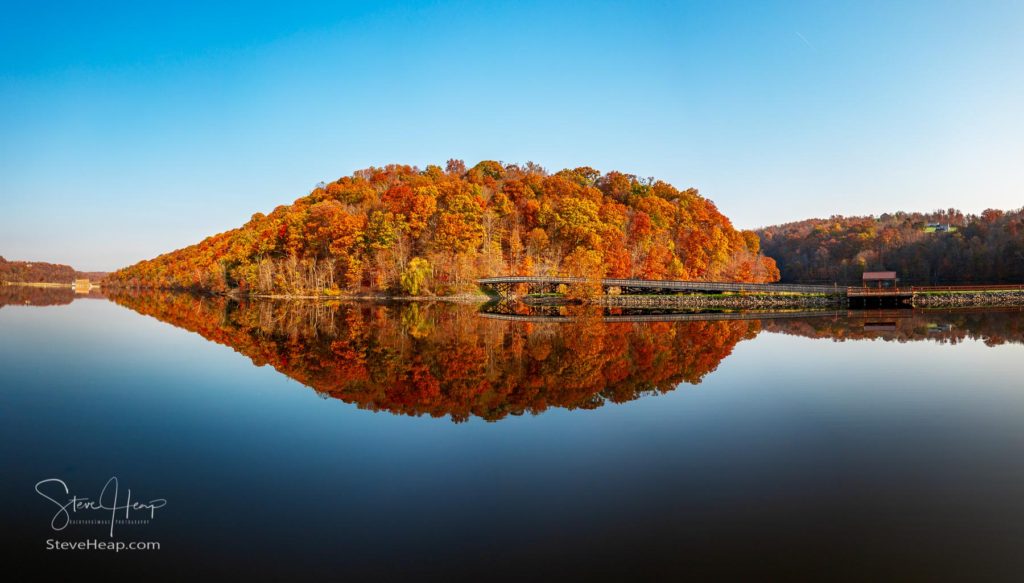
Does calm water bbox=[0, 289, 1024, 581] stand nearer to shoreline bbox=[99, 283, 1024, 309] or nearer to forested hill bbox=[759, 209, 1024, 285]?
shoreline bbox=[99, 283, 1024, 309]

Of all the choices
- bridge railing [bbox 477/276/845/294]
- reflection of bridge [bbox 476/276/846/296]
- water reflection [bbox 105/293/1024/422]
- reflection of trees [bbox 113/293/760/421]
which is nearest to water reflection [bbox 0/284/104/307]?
water reflection [bbox 105/293/1024/422]

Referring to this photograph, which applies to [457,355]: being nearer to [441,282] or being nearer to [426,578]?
[426,578]

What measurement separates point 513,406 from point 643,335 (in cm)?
1542

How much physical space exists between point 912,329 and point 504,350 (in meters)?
24.2

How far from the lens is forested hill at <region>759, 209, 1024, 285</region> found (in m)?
88.8

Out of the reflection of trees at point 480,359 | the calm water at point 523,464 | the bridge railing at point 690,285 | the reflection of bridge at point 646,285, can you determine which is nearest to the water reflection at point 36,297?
the reflection of trees at point 480,359

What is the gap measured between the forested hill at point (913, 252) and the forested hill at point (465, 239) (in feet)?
97.4

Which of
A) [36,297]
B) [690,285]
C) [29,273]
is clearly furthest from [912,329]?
[29,273]

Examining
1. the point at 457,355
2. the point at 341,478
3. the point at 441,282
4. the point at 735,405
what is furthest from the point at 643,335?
the point at 441,282

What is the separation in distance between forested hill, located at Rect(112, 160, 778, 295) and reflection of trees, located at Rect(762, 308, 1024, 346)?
30080mm

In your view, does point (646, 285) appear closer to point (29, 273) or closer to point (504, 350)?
point (504, 350)

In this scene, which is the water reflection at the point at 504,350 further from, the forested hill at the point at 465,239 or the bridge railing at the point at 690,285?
the forested hill at the point at 465,239

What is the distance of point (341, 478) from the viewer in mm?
8461

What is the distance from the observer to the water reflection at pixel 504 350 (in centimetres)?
1404
